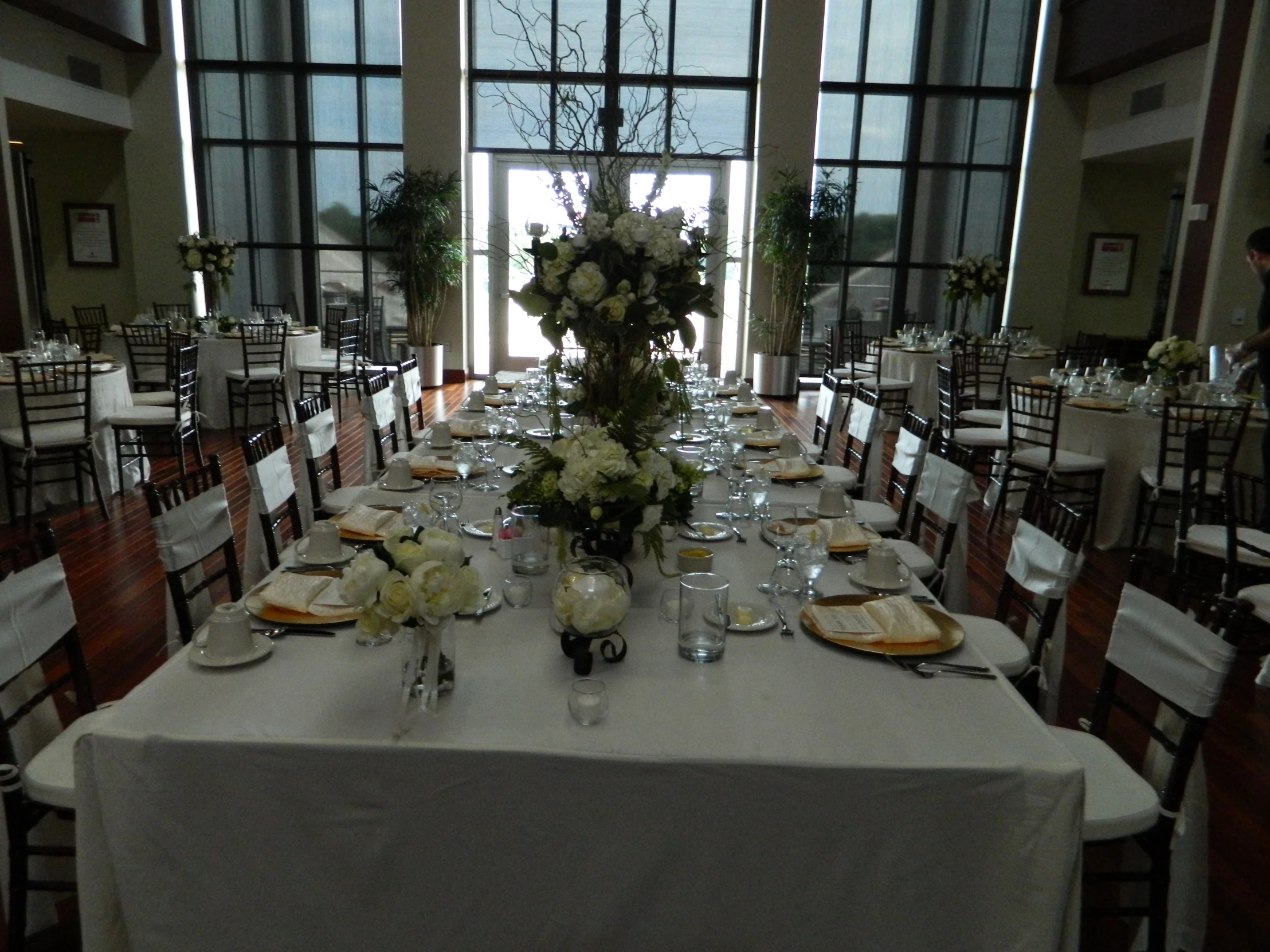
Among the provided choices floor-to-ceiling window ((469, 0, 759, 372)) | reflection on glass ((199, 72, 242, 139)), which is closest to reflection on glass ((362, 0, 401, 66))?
floor-to-ceiling window ((469, 0, 759, 372))

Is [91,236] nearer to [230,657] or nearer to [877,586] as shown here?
[230,657]

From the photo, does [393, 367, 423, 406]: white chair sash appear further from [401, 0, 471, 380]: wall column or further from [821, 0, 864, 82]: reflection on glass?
[821, 0, 864, 82]: reflection on glass

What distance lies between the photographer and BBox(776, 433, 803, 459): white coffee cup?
4004 mm

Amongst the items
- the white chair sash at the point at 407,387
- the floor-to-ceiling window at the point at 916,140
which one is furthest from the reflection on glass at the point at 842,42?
the white chair sash at the point at 407,387

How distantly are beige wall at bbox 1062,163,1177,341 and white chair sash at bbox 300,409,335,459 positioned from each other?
10.2m

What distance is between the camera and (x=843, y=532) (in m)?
2.72

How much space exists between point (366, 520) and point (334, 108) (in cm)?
1007

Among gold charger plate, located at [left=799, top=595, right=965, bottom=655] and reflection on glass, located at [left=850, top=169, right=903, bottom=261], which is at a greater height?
reflection on glass, located at [left=850, top=169, right=903, bottom=261]

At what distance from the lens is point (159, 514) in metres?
2.39

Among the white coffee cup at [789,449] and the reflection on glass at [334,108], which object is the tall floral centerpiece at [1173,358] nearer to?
the white coffee cup at [789,449]

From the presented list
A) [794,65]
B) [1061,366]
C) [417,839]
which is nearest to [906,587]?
[417,839]

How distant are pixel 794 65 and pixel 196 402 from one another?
24.8 ft

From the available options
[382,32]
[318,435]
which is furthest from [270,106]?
[318,435]

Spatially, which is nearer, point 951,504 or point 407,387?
point 951,504
